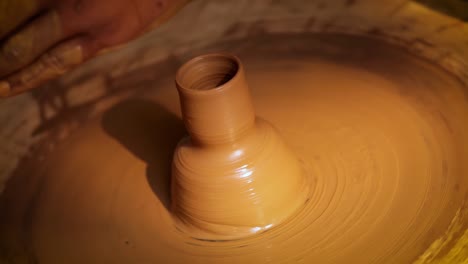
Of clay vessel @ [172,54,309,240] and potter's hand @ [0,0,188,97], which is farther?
potter's hand @ [0,0,188,97]

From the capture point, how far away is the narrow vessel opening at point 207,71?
4.37 ft

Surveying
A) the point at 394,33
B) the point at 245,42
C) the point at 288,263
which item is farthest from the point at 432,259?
the point at 245,42

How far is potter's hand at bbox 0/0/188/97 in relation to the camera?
5.17ft

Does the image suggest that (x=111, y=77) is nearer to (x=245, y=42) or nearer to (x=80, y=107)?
(x=80, y=107)

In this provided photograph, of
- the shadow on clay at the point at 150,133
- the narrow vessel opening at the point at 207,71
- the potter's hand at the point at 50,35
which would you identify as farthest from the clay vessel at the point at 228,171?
the potter's hand at the point at 50,35

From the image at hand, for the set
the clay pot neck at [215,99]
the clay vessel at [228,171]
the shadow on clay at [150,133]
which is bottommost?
the shadow on clay at [150,133]

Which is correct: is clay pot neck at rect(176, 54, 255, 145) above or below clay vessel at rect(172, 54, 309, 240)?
above

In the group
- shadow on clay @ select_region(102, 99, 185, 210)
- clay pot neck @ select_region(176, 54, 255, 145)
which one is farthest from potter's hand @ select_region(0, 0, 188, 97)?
clay pot neck @ select_region(176, 54, 255, 145)

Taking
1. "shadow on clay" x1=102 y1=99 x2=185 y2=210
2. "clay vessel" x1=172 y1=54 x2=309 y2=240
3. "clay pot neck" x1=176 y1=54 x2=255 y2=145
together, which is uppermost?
"clay pot neck" x1=176 y1=54 x2=255 y2=145

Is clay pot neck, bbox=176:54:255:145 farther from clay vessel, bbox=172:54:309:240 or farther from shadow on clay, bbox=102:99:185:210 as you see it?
shadow on clay, bbox=102:99:185:210

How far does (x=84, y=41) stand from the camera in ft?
5.68

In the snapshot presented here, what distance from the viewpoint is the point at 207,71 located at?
4.45 ft

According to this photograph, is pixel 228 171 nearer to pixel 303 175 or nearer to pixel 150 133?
pixel 303 175

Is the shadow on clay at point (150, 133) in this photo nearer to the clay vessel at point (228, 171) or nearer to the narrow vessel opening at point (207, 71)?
the clay vessel at point (228, 171)
